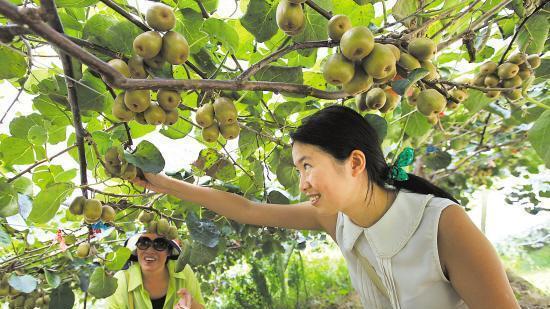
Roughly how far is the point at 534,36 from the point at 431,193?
58 centimetres

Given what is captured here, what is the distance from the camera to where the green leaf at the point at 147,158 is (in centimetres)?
124

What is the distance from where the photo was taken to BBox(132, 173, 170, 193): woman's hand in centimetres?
151

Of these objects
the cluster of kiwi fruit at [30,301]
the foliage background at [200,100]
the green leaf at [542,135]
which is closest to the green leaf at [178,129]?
the foliage background at [200,100]

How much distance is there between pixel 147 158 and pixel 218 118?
0.97 ft

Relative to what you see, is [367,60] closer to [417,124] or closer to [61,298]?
[417,124]

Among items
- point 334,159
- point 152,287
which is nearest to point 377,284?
point 334,159

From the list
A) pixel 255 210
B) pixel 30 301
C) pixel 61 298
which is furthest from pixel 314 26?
pixel 30 301

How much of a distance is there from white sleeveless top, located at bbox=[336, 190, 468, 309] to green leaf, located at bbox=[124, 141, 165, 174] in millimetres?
710

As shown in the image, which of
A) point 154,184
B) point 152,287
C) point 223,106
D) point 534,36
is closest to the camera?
Answer: point 223,106

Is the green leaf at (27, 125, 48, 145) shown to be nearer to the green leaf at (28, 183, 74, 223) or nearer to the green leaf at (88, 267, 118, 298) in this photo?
the green leaf at (28, 183, 74, 223)

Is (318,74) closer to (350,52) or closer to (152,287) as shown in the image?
(350,52)

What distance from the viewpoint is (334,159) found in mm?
1309

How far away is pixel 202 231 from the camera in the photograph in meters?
1.63

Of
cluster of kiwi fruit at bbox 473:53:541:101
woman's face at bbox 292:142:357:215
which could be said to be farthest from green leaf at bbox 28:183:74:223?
Result: cluster of kiwi fruit at bbox 473:53:541:101
